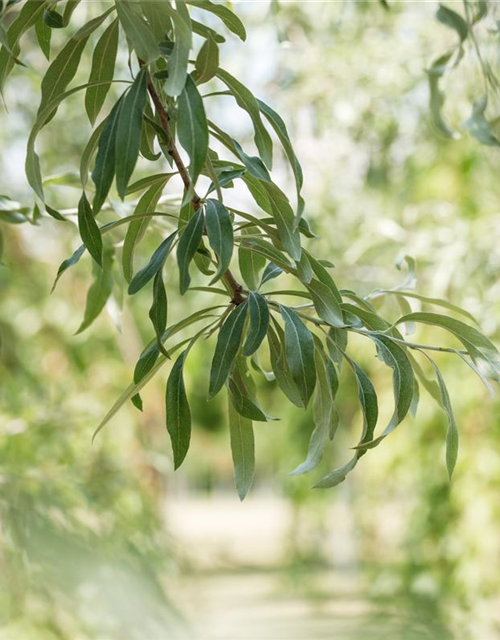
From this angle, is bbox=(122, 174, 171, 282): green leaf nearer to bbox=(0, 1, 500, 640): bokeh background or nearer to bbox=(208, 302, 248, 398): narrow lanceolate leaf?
bbox=(208, 302, 248, 398): narrow lanceolate leaf

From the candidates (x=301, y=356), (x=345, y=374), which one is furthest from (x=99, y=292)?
(x=345, y=374)

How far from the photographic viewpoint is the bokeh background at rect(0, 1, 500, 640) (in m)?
1.30

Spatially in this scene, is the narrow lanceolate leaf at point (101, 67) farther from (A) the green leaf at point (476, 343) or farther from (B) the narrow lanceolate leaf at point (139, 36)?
(A) the green leaf at point (476, 343)

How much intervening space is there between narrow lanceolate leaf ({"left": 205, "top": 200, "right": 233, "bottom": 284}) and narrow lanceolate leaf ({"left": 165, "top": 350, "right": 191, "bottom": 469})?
82mm

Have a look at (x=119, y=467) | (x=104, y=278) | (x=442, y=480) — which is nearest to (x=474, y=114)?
(x=104, y=278)

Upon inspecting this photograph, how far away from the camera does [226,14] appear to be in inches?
18.1

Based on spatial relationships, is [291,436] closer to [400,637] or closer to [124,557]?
[124,557]

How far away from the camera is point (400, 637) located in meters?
0.77

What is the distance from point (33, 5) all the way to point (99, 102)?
0.23 ft

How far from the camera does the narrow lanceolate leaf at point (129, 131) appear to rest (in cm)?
38

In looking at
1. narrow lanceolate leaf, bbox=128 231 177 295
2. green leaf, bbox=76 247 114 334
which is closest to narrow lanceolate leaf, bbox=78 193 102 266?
narrow lanceolate leaf, bbox=128 231 177 295

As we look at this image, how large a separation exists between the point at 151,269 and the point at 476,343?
0.18 m

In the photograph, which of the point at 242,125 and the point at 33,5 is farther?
the point at 242,125

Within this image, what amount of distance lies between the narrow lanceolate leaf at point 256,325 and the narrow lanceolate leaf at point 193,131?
80 mm
